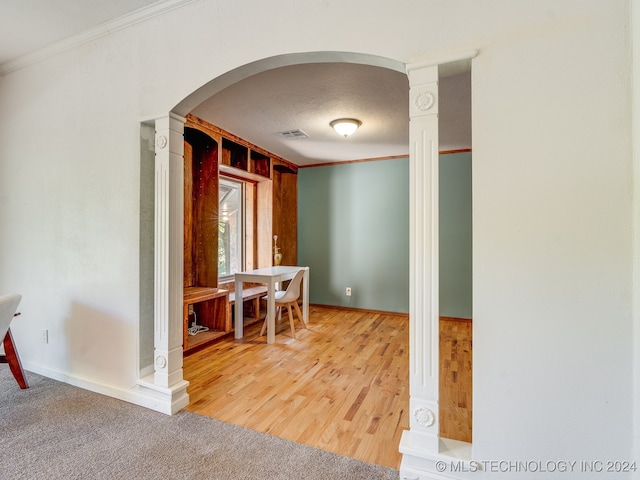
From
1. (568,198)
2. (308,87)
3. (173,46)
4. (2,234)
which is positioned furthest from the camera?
(2,234)

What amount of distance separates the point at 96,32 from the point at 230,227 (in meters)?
2.75

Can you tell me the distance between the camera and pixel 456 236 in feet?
14.5

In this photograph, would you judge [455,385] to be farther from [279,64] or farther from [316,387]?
[279,64]

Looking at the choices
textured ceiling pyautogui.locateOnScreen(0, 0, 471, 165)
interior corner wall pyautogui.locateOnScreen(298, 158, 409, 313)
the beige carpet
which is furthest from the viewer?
interior corner wall pyautogui.locateOnScreen(298, 158, 409, 313)

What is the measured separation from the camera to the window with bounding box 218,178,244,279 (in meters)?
4.45

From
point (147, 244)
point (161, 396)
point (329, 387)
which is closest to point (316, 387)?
Result: point (329, 387)

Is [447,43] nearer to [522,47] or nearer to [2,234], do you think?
[522,47]

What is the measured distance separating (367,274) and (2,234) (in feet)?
14.2

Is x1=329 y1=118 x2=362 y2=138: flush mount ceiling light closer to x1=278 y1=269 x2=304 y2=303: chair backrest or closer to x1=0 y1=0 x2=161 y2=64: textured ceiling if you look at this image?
x1=278 y1=269 x2=304 y2=303: chair backrest

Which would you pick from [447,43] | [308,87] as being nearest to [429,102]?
[447,43]

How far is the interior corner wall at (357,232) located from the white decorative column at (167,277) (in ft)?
11.0

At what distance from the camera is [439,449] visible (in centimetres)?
138

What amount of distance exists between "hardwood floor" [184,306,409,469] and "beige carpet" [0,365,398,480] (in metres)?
0.11

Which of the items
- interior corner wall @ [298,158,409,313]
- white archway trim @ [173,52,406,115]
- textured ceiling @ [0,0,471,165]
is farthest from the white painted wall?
interior corner wall @ [298,158,409,313]
